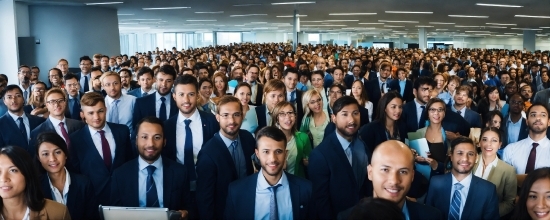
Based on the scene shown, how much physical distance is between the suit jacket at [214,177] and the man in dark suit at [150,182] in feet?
0.47

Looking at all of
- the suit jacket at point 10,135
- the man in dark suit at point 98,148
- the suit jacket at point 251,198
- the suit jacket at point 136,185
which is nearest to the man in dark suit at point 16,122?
the suit jacket at point 10,135

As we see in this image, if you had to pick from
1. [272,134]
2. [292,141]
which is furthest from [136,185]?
[292,141]

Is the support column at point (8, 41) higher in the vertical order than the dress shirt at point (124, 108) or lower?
higher

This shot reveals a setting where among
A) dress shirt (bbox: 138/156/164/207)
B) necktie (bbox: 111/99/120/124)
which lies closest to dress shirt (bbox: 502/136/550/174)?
dress shirt (bbox: 138/156/164/207)

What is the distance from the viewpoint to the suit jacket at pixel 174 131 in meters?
5.17

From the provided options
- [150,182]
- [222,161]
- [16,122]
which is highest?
[16,122]

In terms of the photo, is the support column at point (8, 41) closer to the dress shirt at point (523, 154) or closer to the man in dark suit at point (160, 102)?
the man in dark suit at point (160, 102)

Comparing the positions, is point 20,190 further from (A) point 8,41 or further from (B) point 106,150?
(A) point 8,41

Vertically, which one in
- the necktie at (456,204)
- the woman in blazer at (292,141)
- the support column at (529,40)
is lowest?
the necktie at (456,204)

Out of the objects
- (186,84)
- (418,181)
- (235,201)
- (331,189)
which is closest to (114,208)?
(235,201)

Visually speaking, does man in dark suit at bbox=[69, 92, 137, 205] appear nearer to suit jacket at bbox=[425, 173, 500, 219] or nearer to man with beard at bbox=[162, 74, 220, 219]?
man with beard at bbox=[162, 74, 220, 219]

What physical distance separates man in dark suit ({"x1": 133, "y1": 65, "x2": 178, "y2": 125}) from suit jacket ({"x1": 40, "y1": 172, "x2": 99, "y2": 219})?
2.28m

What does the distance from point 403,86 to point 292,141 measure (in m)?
6.30

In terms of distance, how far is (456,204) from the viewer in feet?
13.6
